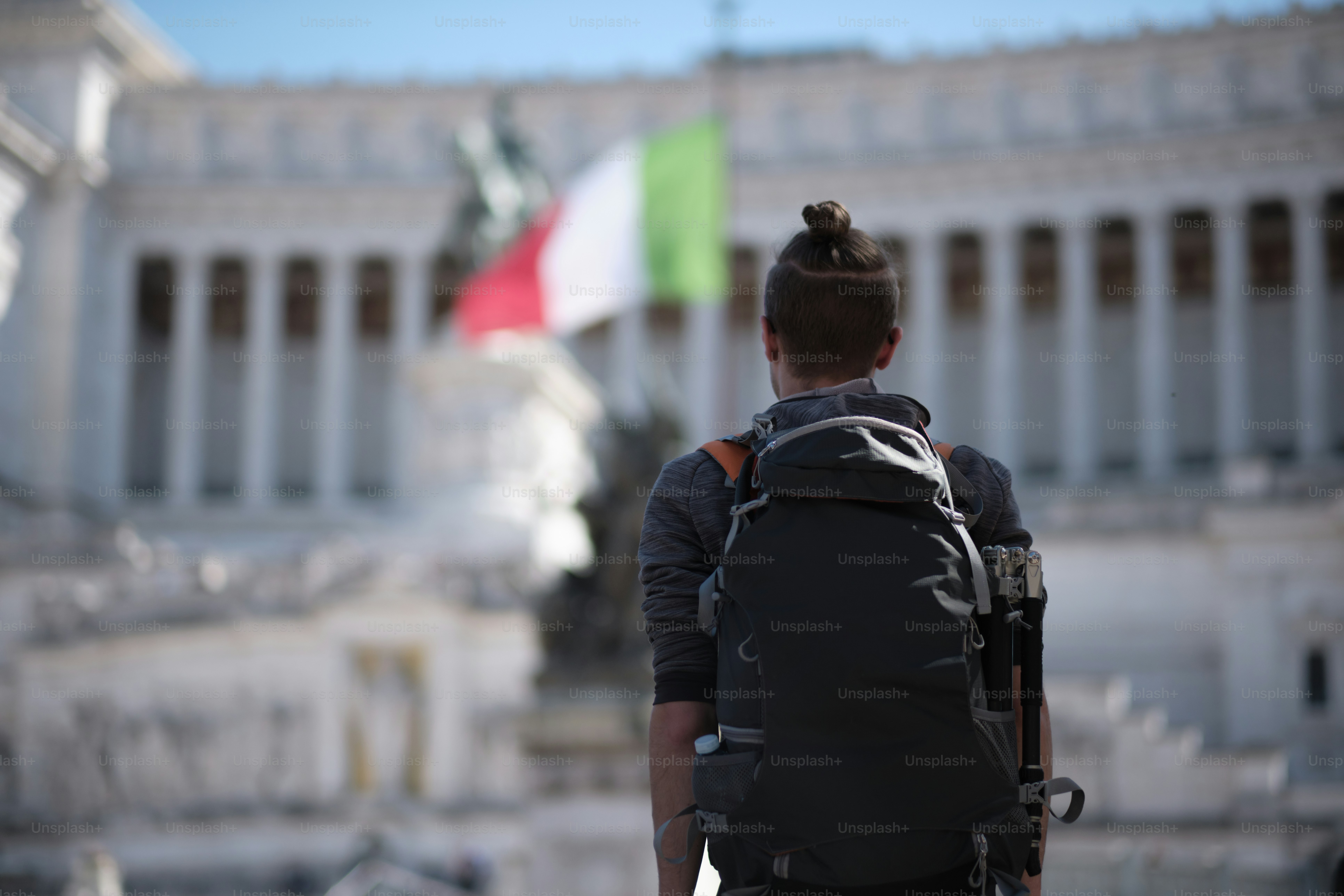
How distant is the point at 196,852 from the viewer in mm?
28031

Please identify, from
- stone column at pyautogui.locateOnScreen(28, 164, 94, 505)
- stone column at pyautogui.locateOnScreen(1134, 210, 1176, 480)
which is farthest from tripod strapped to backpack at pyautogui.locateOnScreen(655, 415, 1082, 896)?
stone column at pyautogui.locateOnScreen(28, 164, 94, 505)

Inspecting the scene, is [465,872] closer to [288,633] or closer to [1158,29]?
[288,633]

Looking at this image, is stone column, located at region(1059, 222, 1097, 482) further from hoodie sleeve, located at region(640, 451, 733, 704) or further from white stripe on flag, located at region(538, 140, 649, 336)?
hoodie sleeve, located at region(640, 451, 733, 704)

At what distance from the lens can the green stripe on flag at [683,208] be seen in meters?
28.7

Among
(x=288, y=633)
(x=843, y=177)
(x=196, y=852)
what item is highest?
(x=843, y=177)

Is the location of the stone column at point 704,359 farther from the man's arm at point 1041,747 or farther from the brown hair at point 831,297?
the man's arm at point 1041,747

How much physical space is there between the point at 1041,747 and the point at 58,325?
6277cm

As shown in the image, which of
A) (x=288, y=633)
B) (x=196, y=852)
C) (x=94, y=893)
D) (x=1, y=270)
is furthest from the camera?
(x=1, y=270)

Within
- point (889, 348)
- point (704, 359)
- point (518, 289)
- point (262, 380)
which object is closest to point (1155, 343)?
point (704, 359)

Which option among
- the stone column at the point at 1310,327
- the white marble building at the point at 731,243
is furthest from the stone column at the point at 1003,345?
the stone column at the point at 1310,327

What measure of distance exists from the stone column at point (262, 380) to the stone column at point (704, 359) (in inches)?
635

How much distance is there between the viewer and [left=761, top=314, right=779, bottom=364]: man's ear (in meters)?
3.81

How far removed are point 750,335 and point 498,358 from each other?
103 feet

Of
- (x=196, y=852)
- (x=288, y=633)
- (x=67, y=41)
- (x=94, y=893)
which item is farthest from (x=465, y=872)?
(x=67, y=41)
